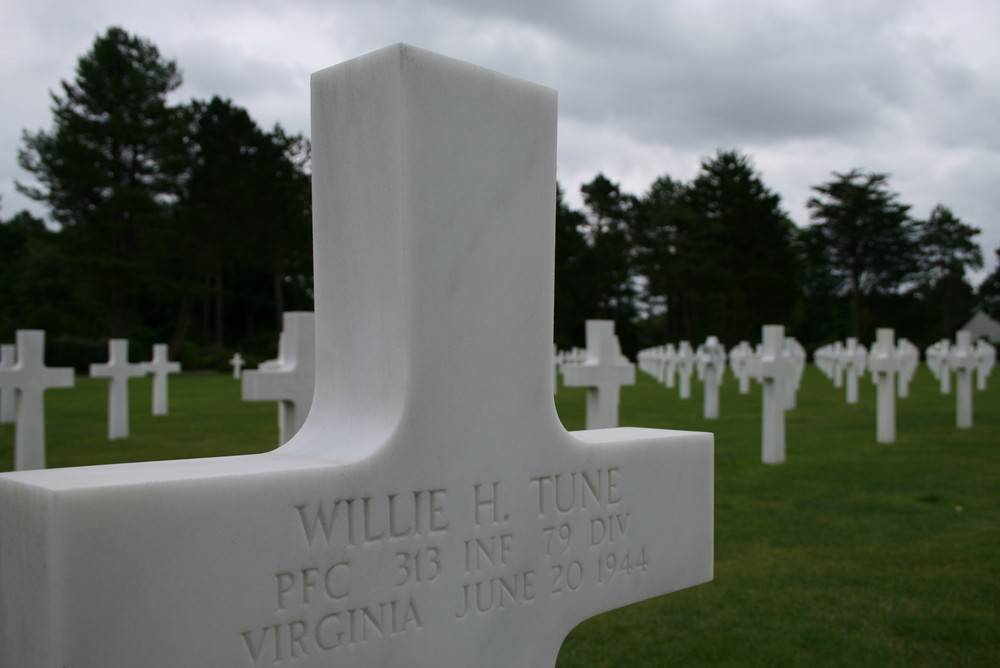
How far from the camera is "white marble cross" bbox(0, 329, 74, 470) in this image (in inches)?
353

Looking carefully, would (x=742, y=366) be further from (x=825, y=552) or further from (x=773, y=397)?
(x=825, y=552)

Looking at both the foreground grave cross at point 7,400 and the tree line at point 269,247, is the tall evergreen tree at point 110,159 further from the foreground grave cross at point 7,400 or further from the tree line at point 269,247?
the foreground grave cross at point 7,400

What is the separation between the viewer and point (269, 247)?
43.8 metres

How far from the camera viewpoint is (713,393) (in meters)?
14.3

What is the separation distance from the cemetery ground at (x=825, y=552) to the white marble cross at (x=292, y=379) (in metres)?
2.83

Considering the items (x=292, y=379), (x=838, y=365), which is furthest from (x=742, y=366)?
(x=292, y=379)

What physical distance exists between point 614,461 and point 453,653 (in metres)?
0.61

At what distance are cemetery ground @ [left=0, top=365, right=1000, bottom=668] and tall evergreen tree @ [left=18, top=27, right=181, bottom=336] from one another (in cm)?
2442

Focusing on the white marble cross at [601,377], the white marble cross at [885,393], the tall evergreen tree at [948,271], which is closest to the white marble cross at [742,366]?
the white marble cross at [885,393]

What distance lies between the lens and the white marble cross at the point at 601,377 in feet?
24.3

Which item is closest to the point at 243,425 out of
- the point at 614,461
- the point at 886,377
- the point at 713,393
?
the point at 713,393

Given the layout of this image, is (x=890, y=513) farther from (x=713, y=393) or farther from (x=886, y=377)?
(x=713, y=393)

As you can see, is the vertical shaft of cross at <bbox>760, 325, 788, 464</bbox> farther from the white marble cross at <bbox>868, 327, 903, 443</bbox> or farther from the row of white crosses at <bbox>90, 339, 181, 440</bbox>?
the row of white crosses at <bbox>90, 339, 181, 440</bbox>

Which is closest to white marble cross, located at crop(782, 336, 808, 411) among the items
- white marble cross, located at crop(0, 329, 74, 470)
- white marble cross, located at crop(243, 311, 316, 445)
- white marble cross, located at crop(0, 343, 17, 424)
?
white marble cross, located at crop(243, 311, 316, 445)
